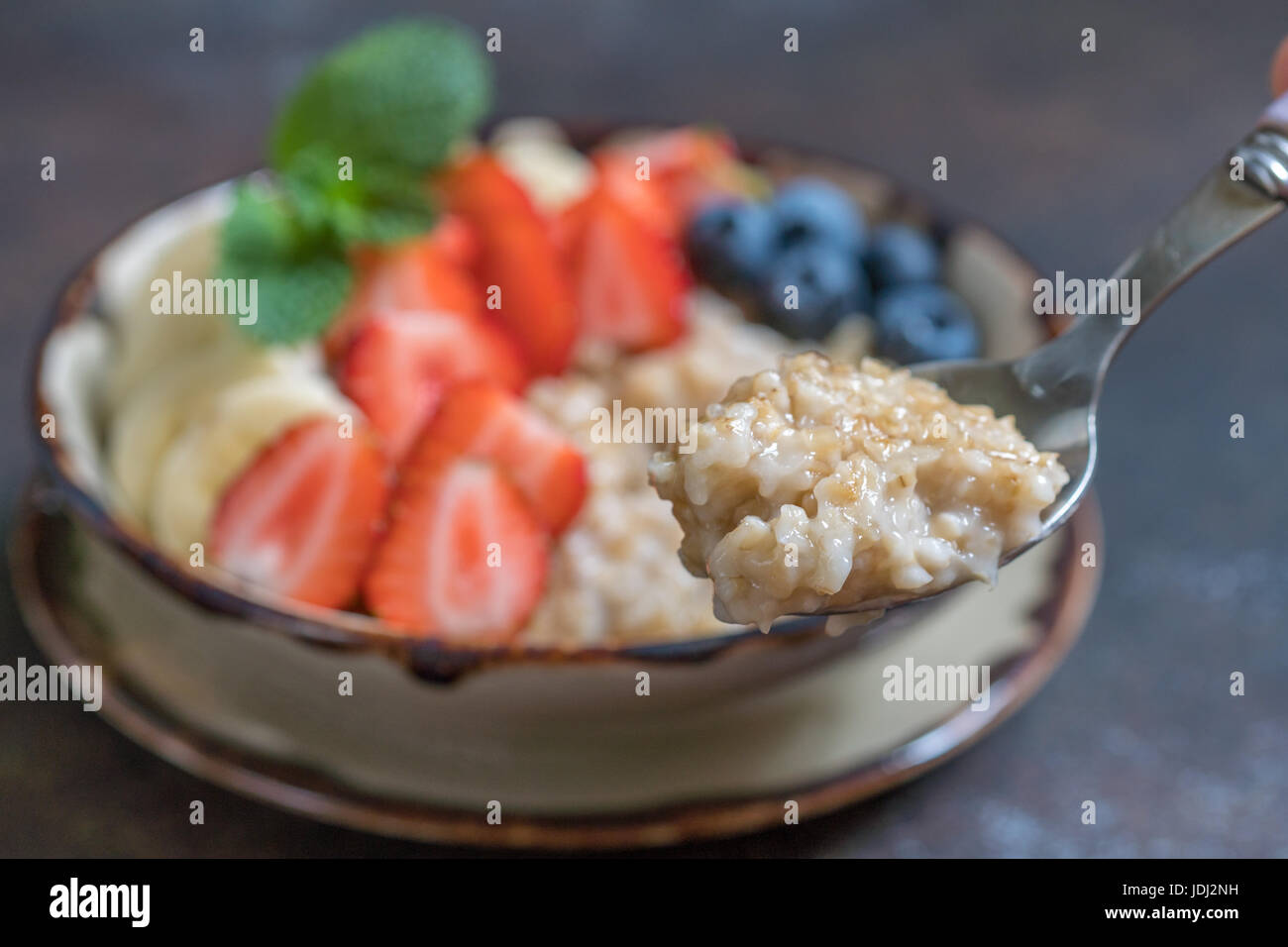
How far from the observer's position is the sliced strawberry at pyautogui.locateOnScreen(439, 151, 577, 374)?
1857mm

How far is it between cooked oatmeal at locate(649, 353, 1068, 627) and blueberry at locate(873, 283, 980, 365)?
77 centimetres

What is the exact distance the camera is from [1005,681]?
1416 mm

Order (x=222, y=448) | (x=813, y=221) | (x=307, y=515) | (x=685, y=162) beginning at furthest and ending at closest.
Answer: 1. (x=685, y=162)
2. (x=813, y=221)
3. (x=222, y=448)
4. (x=307, y=515)

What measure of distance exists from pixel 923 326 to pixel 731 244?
0.32m

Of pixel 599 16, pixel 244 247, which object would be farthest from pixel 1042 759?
pixel 599 16

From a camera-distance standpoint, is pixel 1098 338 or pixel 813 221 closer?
pixel 1098 338

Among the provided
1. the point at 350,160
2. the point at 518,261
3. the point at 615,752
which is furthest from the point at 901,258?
the point at 615,752

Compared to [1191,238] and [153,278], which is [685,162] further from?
[1191,238]

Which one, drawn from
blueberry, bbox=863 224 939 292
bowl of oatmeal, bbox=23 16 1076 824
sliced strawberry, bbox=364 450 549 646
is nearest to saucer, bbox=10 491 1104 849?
bowl of oatmeal, bbox=23 16 1076 824

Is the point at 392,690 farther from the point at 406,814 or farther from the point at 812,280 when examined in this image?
the point at 812,280

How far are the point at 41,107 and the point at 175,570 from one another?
164 centimetres

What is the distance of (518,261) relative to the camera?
1877 millimetres

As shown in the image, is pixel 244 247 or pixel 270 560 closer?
pixel 270 560

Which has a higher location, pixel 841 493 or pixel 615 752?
pixel 841 493
